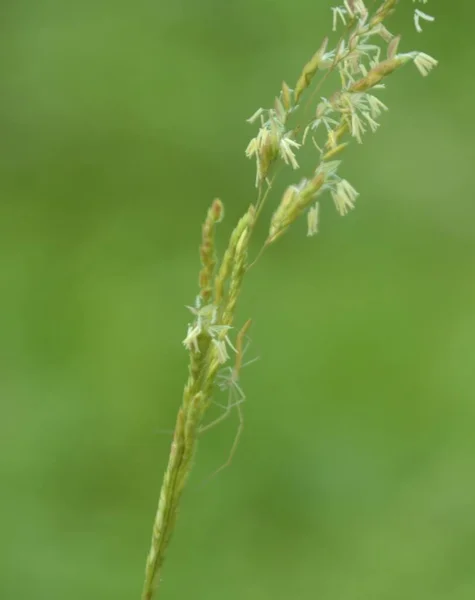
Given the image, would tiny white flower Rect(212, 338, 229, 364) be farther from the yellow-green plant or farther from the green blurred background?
the green blurred background

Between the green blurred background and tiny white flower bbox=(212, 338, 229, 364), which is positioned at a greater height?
tiny white flower bbox=(212, 338, 229, 364)

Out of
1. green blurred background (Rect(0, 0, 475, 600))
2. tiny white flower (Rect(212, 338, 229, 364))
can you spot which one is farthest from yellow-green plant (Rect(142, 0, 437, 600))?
green blurred background (Rect(0, 0, 475, 600))

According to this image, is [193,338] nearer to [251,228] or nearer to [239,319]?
[251,228]

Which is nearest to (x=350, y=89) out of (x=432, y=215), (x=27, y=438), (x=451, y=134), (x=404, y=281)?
(x=27, y=438)

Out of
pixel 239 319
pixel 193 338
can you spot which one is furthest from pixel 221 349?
pixel 239 319

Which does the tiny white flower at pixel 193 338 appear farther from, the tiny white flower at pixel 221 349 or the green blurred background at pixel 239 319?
the green blurred background at pixel 239 319

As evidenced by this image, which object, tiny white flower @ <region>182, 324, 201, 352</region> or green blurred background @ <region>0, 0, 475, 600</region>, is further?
green blurred background @ <region>0, 0, 475, 600</region>

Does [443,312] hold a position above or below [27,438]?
above

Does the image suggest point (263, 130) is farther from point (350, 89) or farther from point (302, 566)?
point (302, 566)
